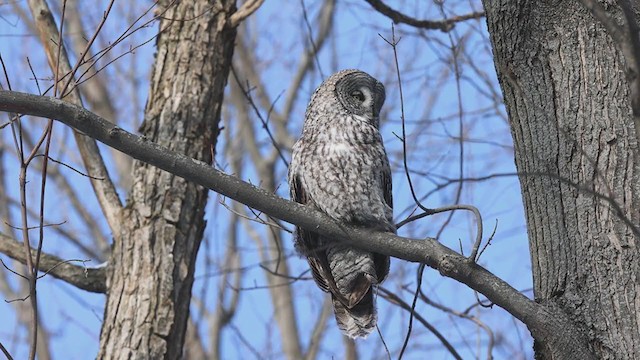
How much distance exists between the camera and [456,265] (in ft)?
8.20

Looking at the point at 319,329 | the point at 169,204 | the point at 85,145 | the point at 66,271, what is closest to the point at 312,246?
the point at 169,204

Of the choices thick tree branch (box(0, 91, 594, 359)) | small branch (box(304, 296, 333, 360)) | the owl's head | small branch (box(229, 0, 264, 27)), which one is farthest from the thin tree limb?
small branch (box(304, 296, 333, 360))

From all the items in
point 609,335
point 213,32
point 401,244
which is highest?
point 213,32

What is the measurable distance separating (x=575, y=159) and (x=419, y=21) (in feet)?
8.29

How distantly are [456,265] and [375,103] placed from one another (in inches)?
77.4

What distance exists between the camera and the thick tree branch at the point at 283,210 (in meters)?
2.43

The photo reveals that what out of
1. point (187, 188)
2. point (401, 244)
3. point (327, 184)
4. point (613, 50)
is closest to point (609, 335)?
point (401, 244)

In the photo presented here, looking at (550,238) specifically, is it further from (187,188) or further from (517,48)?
(187,188)

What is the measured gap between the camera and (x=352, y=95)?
4371 millimetres

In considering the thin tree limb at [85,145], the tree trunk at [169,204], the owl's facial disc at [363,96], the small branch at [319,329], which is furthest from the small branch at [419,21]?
the small branch at [319,329]

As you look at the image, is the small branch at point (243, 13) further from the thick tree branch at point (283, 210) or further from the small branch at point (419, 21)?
the thick tree branch at point (283, 210)

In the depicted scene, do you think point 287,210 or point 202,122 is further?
point 202,122

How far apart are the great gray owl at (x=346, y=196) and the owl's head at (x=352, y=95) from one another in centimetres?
7

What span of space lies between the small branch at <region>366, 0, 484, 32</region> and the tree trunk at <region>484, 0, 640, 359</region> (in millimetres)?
2023
